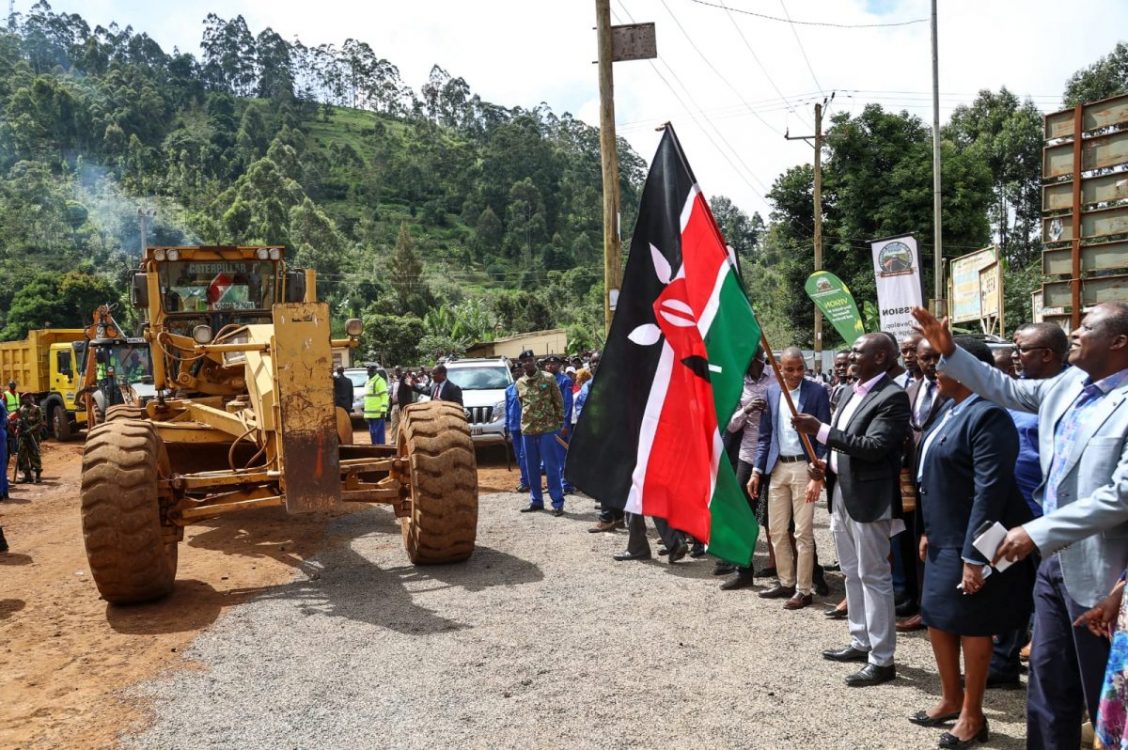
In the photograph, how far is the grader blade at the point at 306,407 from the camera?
7027mm

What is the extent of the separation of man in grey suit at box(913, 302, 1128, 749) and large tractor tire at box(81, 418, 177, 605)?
564cm

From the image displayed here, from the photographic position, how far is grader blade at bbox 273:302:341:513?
7027mm

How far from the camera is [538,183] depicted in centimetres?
11200

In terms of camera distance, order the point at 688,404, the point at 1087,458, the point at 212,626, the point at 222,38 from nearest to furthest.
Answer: the point at 1087,458 → the point at 688,404 → the point at 212,626 → the point at 222,38

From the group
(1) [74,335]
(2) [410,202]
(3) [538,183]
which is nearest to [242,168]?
(2) [410,202]

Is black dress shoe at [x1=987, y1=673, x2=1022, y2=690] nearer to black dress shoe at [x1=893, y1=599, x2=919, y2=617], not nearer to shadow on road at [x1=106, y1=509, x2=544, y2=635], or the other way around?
black dress shoe at [x1=893, y1=599, x2=919, y2=617]

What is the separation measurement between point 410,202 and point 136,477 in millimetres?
111422

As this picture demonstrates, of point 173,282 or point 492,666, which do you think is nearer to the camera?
point 492,666

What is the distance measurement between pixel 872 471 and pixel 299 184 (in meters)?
104

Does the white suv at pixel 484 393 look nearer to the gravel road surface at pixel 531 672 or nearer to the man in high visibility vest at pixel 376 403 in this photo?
the man in high visibility vest at pixel 376 403

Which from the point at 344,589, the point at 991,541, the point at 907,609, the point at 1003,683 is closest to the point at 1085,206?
the point at 907,609

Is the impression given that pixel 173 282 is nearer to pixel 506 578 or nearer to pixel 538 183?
pixel 506 578

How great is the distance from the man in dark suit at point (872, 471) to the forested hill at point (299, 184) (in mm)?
43305

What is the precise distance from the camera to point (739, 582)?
713 centimetres
